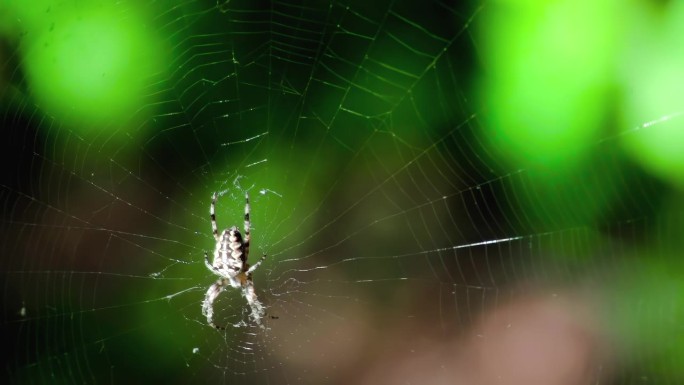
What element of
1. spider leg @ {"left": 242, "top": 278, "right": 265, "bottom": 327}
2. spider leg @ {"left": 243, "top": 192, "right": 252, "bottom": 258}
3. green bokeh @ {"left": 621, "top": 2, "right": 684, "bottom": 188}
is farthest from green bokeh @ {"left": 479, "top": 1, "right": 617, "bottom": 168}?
spider leg @ {"left": 242, "top": 278, "right": 265, "bottom": 327}

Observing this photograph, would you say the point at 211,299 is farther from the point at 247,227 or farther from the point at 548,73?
the point at 548,73

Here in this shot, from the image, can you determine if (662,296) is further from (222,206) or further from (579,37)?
(222,206)

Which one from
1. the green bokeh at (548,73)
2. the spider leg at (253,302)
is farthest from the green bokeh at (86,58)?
the green bokeh at (548,73)

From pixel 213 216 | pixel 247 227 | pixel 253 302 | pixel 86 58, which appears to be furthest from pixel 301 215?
pixel 86 58

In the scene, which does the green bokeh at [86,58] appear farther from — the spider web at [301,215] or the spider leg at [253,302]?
the spider leg at [253,302]

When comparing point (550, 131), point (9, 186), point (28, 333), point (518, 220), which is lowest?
point (28, 333)

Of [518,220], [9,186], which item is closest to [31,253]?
[9,186]

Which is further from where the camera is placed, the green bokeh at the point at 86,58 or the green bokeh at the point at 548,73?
Result: the green bokeh at the point at 86,58
